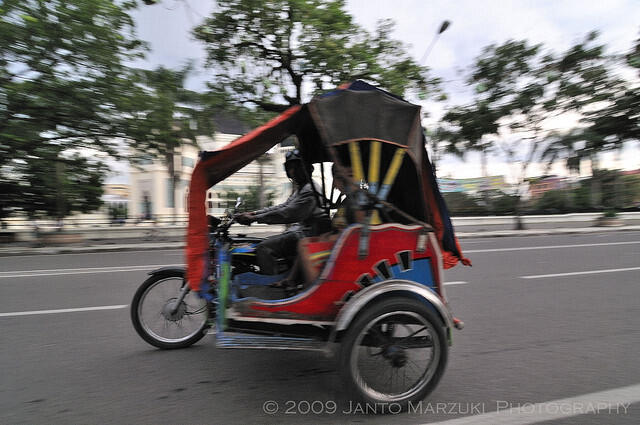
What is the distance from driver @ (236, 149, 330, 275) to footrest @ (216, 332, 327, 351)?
2.71ft

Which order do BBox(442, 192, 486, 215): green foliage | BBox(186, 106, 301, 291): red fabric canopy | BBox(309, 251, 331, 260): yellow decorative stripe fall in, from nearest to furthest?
BBox(186, 106, 301, 291): red fabric canopy < BBox(309, 251, 331, 260): yellow decorative stripe < BBox(442, 192, 486, 215): green foliage

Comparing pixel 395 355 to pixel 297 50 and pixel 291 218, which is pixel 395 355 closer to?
pixel 291 218

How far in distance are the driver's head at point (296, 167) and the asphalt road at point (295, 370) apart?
157cm

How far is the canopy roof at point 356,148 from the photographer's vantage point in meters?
2.95

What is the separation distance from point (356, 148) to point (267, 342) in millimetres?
1487

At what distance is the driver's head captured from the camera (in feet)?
12.8

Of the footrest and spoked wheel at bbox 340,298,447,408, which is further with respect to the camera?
the footrest

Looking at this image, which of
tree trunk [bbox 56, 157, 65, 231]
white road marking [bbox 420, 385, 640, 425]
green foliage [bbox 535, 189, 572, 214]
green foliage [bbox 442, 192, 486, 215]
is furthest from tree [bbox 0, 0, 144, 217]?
green foliage [bbox 535, 189, 572, 214]

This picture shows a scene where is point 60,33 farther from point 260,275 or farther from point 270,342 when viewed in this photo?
point 270,342

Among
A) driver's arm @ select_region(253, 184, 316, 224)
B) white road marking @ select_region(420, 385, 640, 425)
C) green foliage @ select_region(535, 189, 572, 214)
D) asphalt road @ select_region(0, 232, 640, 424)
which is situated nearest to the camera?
white road marking @ select_region(420, 385, 640, 425)

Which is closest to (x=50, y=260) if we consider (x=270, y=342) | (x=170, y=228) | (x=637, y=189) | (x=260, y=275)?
(x=170, y=228)

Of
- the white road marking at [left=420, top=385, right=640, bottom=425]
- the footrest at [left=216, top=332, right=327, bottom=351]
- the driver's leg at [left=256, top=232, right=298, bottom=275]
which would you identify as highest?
the driver's leg at [left=256, top=232, right=298, bottom=275]

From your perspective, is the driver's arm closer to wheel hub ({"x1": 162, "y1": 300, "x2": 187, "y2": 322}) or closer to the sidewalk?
wheel hub ({"x1": 162, "y1": 300, "x2": 187, "y2": 322})

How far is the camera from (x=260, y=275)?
3.77m
